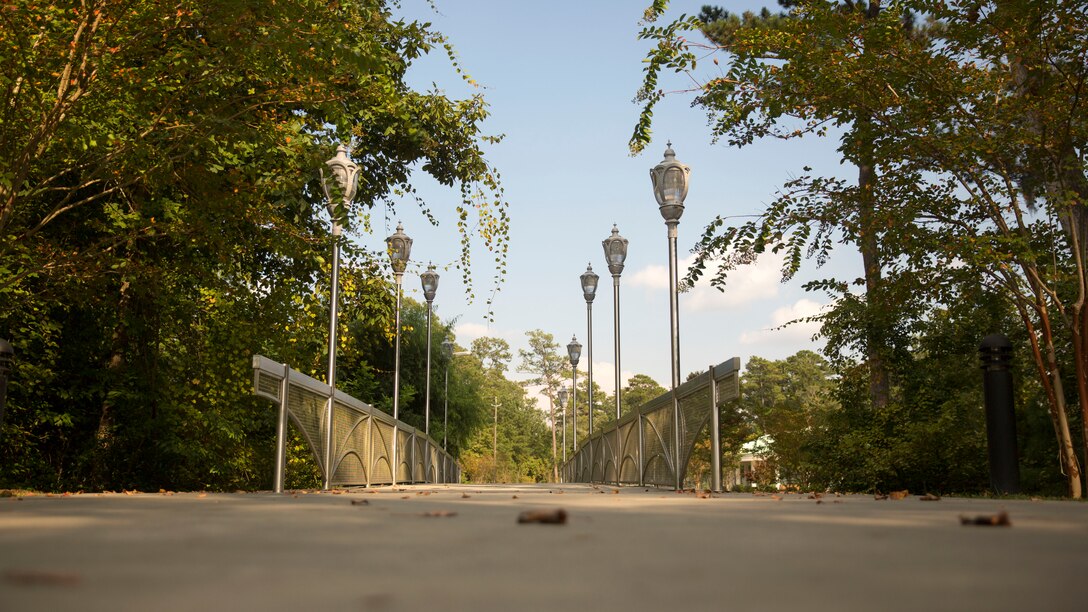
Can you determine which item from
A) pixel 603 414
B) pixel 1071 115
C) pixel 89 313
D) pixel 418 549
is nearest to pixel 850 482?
pixel 1071 115

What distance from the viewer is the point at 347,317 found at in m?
15.8

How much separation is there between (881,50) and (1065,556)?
9.14 meters

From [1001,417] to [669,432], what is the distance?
136 inches

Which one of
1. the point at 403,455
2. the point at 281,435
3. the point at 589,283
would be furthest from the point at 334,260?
the point at 589,283

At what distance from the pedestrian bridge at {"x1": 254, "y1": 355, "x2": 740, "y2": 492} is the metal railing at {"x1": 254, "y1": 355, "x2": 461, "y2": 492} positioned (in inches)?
0.4

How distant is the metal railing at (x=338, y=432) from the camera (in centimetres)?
889

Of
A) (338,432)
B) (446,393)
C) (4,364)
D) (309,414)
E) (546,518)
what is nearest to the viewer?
(546,518)

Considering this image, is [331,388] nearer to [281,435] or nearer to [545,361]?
[281,435]

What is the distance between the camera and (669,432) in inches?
406

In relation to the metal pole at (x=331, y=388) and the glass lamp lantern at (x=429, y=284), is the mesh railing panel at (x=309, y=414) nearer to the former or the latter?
the metal pole at (x=331, y=388)

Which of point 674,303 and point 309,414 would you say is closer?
point 309,414

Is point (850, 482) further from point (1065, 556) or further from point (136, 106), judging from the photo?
point (1065, 556)

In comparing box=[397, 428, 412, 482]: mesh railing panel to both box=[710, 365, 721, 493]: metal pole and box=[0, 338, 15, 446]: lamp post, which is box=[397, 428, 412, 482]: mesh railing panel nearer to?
box=[0, 338, 15, 446]: lamp post

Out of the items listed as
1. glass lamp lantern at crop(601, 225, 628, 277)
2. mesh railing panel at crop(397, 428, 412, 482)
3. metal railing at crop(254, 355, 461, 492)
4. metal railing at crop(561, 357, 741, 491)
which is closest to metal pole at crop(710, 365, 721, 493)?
metal railing at crop(561, 357, 741, 491)
